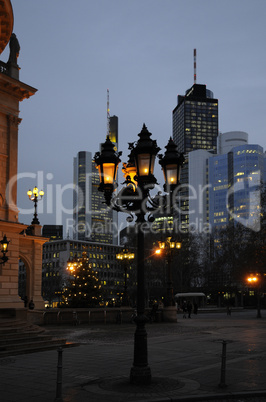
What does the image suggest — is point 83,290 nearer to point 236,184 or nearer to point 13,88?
point 13,88

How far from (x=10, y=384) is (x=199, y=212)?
18789cm

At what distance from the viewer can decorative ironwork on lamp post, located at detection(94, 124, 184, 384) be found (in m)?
10.9

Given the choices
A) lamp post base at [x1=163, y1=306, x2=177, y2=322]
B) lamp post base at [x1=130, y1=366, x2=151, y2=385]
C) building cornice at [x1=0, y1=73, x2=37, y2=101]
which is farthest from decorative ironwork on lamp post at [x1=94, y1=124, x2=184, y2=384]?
lamp post base at [x1=163, y1=306, x2=177, y2=322]

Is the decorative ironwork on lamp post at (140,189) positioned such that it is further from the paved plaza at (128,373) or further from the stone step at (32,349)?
the stone step at (32,349)

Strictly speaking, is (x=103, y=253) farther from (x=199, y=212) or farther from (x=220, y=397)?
(x=220, y=397)

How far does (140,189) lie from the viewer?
1173cm

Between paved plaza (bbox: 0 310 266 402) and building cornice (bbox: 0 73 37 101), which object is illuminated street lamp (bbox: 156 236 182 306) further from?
paved plaza (bbox: 0 310 266 402)

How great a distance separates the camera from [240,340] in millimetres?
21938

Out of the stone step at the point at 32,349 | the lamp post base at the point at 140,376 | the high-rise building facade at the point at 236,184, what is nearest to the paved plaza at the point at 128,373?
the lamp post base at the point at 140,376

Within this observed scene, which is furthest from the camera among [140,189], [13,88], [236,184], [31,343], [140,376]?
[236,184]

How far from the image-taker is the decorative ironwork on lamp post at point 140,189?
1087 centimetres

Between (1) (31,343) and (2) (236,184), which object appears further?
(2) (236,184)

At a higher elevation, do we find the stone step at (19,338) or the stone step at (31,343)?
the stone step at (19,338)

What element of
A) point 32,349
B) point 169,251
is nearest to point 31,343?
point 32,349
